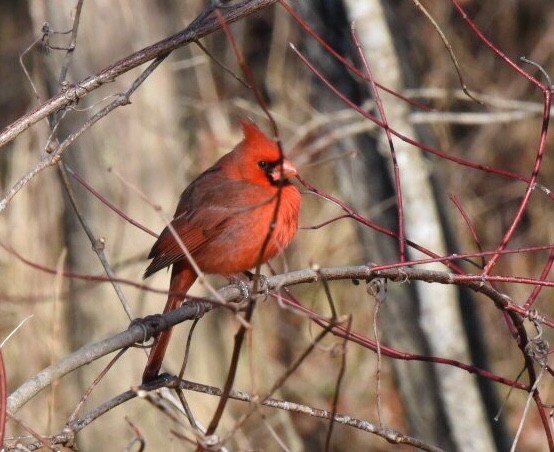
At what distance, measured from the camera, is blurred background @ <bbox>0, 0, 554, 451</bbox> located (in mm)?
4512

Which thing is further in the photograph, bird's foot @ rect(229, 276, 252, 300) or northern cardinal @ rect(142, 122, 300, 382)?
northern cardinal @ rect(142, 122, 300, 382)

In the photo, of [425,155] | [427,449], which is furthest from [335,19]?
[427,449]

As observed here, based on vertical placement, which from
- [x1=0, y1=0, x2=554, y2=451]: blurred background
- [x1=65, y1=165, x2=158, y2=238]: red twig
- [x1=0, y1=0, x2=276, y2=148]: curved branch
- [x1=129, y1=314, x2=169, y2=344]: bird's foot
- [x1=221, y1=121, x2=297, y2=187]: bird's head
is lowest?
[x1=129, y1=314, x2=169, y2=344]: bird's foot

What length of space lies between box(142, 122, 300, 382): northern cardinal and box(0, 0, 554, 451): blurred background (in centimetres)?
30

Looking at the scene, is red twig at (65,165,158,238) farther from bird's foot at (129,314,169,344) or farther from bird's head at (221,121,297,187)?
bird's head at (221,121,297,187)

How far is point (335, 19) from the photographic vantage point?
14.8 ft

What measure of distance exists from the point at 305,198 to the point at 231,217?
4261mm

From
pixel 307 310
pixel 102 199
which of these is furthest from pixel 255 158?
pixel 307 310

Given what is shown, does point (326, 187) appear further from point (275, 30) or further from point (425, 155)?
point (425, 155)

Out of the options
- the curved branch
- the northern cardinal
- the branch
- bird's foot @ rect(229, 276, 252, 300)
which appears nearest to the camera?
the branch

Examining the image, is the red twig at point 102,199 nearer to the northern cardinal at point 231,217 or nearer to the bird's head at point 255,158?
the northern cardinal at point 231,217

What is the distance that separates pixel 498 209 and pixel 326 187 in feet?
4.76

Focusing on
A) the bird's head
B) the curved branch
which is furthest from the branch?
the bird's head

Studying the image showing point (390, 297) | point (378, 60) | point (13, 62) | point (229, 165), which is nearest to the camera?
point (229, 165)
